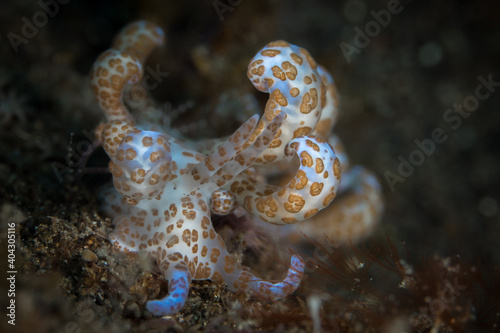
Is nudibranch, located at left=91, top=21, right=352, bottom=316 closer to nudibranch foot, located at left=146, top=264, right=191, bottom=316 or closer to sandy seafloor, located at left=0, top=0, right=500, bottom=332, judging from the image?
nudibranch foot, located at left=146, top=264, right=191, bottom=316

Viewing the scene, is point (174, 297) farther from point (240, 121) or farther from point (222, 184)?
point (240, 121)

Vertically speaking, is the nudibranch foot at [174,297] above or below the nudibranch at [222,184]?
below

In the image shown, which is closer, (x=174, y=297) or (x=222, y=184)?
(x=174, y=297)

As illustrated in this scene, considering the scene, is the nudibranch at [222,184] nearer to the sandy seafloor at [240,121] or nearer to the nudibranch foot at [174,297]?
the nudibranch foot at [174,297]

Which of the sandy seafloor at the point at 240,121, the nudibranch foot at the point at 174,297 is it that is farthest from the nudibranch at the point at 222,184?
the sandy seafloor at the point at 240,121

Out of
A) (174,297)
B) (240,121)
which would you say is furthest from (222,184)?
(240,121)

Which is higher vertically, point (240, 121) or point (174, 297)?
point (240, 121)
